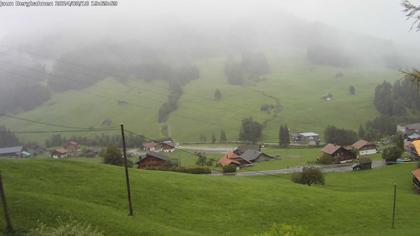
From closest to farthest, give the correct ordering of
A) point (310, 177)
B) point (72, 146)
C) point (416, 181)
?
point (416, 181) < point (310, 177) < point (72, 146)

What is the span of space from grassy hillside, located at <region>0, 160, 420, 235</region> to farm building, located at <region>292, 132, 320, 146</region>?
4878 inches

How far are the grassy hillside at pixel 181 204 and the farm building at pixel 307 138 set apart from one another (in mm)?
123910

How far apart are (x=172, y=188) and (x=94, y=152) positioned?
135 meters

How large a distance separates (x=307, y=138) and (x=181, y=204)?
150606 mm

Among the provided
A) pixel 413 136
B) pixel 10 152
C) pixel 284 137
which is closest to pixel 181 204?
pixel 284 137

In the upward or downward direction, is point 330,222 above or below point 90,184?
below

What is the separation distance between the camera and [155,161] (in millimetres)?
117062

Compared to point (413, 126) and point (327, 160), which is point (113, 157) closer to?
point (327, 160)

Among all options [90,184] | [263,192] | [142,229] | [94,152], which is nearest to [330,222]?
[263,192]

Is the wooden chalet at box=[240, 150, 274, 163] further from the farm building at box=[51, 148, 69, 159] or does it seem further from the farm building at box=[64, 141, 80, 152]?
the farm building at box=[64, 141, 80, 152]

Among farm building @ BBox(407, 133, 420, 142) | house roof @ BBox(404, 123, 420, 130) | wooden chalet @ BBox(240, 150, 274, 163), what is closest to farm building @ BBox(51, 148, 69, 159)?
wooden chalet @ BBox(240, 150, 274, 163)

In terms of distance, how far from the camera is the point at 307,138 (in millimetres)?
190500

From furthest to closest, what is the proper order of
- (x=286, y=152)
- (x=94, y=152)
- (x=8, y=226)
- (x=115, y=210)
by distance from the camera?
(x=94, y=152) → (x=286, y=152) → (x=115, y=210) → (x=8, y=226)

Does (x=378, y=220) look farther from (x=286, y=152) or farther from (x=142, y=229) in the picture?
(x=286, y=152)
